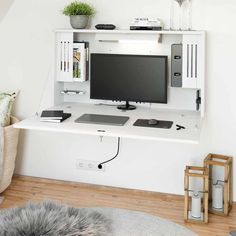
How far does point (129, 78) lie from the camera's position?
10.6ft

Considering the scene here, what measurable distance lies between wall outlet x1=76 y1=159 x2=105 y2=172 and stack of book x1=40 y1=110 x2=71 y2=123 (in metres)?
0.68

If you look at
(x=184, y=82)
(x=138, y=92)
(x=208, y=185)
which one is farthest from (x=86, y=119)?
(x=208, y=185)

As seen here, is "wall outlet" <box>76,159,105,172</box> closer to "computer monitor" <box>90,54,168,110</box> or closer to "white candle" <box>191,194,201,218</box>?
"computer monitor" <box>90,54,168,110</box>

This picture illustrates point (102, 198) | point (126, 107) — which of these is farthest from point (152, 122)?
point (102, 198)

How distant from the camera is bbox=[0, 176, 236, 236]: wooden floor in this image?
306cm

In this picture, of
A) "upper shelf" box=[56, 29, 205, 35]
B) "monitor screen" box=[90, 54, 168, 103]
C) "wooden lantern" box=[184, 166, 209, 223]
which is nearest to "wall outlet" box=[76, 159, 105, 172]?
"monitor screen" box=[90, 54, 168, 103]

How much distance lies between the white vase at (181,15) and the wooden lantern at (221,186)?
3.39 ft

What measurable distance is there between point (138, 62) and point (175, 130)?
75 cm

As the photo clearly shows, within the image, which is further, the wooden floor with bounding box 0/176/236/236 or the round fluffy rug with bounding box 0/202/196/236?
the wooden floor with bounding box 0/176/236/236

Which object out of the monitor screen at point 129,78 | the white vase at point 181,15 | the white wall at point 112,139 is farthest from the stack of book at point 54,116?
the white vase at point 181,15

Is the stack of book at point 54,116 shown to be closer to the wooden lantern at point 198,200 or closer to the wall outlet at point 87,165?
the wall outlet at point 87,165

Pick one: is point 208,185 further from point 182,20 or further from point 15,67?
point 15,67

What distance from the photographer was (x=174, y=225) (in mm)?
2928

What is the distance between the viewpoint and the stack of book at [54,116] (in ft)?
9.48
